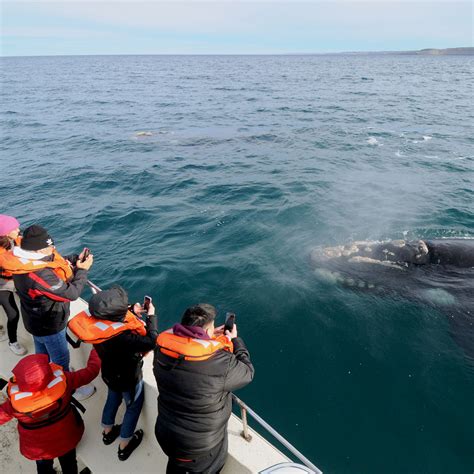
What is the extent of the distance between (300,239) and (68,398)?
12.7m

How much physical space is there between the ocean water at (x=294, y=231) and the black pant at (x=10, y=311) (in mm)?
5096

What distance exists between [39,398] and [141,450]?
192 cm

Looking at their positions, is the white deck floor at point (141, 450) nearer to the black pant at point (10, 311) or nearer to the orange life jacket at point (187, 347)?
the black pant at point (10, 311)

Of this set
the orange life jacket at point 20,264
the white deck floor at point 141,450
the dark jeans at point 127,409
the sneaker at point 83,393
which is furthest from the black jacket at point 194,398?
the orange life jacket at point 20,264

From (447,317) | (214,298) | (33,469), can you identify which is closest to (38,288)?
(33,469)

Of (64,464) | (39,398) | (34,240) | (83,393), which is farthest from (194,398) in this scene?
(34,240)

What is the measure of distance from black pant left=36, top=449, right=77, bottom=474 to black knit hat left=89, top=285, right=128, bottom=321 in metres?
2.11

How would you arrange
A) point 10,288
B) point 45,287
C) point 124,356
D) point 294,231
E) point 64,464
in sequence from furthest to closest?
point 294,231, point 10,288, point 45,287, point 64,464, point 124,356

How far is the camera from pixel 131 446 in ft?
18.7

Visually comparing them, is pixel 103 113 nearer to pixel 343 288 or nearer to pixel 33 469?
pixel 343 288

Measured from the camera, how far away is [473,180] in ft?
81.4

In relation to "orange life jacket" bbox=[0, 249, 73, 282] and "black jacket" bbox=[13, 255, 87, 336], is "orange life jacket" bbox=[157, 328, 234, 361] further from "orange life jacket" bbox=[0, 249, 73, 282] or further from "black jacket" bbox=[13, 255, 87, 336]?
"orange life jacket" bbox=[0, 249, 73, 282]

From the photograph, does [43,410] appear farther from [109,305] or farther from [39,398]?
[109,305]

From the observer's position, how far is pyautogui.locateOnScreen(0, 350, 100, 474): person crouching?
4.61 metres
